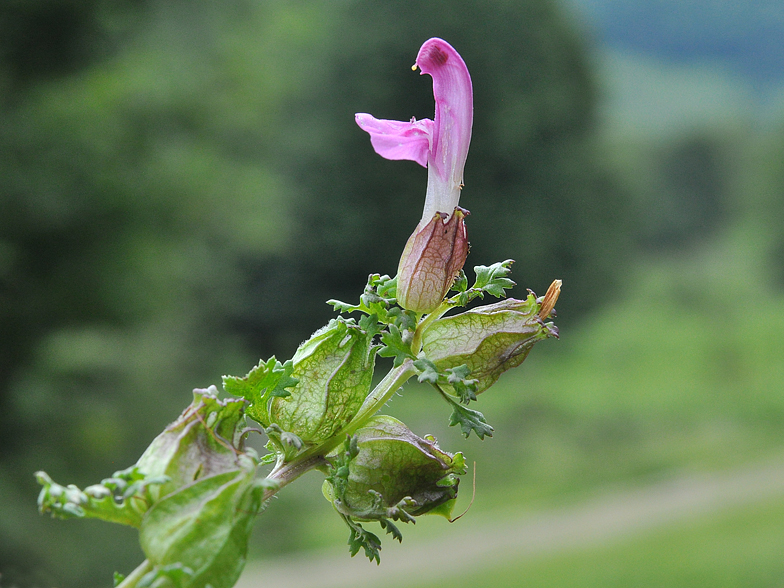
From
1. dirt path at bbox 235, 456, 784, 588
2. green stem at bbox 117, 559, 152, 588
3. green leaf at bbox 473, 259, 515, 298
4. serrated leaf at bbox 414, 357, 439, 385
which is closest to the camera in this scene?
green stem at bbox 117, 559, 152, 588

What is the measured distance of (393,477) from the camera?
793 mm

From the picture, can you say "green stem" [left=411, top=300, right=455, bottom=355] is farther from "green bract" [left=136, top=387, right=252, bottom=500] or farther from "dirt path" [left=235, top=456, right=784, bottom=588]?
"dirt path" [left=235, top=456, right=784, bottom=588]

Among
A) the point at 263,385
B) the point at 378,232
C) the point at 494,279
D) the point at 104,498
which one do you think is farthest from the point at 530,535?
the point at 104,498

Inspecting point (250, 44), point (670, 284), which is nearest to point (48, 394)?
point (250, 44)

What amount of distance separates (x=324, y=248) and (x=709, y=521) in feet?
22.1

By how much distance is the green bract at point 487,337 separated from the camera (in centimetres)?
79

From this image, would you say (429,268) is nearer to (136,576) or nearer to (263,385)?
(263,385)

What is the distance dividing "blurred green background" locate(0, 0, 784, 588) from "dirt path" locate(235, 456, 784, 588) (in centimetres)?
33

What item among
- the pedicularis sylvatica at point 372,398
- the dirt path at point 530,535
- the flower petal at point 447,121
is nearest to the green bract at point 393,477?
the pedicularis sylvatica at point 372,398

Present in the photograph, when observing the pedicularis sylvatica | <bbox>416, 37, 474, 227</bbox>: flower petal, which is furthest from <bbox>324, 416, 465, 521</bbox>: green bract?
<bbox>416, 37, 474, 227</bbox>: flower petal

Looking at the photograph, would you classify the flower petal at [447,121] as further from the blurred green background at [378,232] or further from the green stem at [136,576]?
the blurred green background at [378,232]

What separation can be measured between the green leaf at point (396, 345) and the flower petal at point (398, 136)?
0.56 ft

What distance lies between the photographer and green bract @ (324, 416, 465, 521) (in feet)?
2.53

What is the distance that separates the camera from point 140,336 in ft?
18.5
